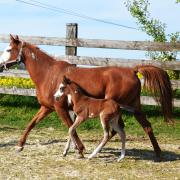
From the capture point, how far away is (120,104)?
306 inches

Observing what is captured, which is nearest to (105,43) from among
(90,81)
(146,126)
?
(90,81)

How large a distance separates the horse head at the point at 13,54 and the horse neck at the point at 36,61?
0.10 metres

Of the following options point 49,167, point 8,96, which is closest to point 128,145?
point 49,167

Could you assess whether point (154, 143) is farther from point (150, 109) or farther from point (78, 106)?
point (150, 109)

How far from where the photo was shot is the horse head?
8344 millimetres

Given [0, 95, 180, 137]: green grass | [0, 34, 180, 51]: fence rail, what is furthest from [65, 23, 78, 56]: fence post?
[0, 95, 180, 137]: green grass

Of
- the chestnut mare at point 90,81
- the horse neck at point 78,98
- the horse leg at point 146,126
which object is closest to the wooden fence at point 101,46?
the chestnut mare at point 90,81

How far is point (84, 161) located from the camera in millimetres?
7672

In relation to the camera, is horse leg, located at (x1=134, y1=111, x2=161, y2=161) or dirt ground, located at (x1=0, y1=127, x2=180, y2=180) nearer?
dirt ground, located at (x1=0, y1=127, x2=180, y2=180)

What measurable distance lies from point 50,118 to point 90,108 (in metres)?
4.07

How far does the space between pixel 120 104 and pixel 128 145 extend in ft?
5.69

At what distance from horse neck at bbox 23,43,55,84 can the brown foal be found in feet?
2.05

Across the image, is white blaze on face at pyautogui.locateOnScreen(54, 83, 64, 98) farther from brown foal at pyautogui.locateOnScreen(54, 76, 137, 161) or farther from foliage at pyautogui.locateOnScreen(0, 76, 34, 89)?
foliage at pyautogui.locateOnScreen(0, 76, 34, 89)

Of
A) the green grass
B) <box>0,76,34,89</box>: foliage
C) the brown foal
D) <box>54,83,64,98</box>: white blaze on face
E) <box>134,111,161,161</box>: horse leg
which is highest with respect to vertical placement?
<box>54,83,64,98</box>: white blaze on face
